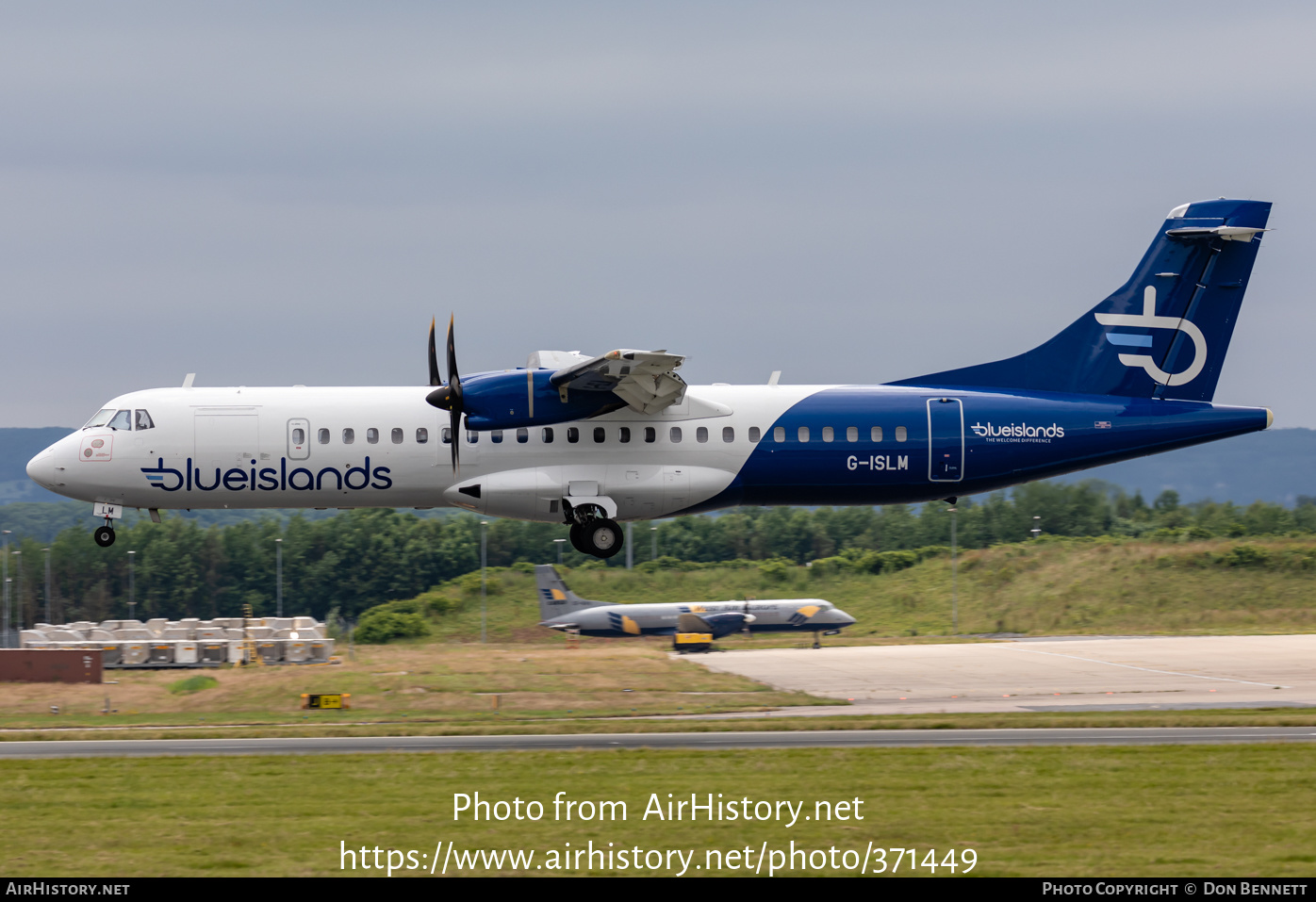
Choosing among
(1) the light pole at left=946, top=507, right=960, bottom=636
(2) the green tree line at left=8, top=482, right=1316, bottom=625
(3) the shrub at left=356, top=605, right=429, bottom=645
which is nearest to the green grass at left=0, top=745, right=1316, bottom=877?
(1) the light pole at left=946, top=507, right=960, bottom=636

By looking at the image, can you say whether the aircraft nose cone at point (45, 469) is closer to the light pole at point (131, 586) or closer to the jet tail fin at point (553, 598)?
the jet tail fin at point (553, 598)

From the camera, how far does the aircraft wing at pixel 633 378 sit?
27.3 m

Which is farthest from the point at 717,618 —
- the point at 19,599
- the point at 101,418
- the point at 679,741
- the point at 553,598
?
the point at 19,599

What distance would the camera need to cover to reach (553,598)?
6694 cm

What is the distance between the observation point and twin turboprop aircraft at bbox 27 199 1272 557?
97.8 feet

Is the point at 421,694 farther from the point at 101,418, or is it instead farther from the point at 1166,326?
the point at 1166,326

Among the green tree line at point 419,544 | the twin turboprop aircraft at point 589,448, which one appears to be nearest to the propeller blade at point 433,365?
the twin turboprop aircraft at point 589,448

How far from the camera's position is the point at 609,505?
29875mm

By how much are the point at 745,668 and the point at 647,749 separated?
22052 mm

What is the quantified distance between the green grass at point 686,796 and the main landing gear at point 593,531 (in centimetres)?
579

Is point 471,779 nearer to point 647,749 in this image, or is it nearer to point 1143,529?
point 647,749

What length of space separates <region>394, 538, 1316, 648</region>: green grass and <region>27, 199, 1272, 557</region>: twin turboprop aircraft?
32169 mm

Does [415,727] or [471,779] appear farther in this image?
[415,727]
